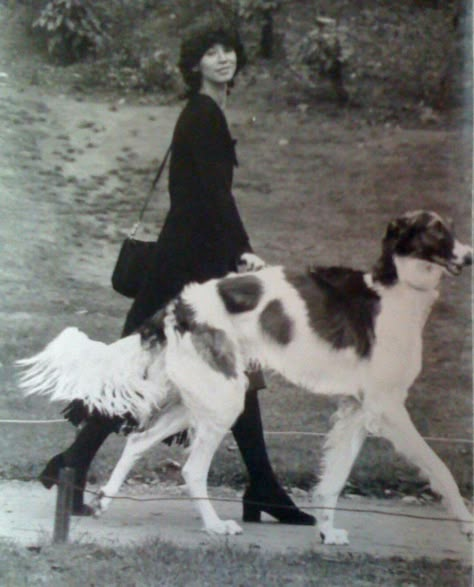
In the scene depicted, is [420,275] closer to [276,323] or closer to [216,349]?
[276,323]

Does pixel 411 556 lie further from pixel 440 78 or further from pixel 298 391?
pixel 440 78

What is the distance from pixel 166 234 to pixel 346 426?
113 cm

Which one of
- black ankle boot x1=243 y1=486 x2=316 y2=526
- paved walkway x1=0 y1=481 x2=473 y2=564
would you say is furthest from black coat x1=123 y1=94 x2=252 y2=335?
black ankle boot x1=243 y1=486 x2=316 y2=526

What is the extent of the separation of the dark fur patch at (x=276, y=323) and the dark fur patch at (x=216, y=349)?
17 centimetres

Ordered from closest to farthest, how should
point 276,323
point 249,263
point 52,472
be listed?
point 276,323 → point 249,263 → point 52,472

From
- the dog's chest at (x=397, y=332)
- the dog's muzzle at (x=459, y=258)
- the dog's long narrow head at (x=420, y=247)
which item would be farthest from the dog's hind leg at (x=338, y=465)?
the dog's muzzle at (x=459, y=258)

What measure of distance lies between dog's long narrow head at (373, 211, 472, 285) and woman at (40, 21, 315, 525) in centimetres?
58

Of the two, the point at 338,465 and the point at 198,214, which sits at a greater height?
the point at 198,214

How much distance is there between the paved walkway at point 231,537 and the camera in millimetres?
5348

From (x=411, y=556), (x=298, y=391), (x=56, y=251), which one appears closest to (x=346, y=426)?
(x=298, y=391)

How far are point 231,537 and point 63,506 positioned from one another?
716 millimetres

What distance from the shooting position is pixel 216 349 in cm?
531

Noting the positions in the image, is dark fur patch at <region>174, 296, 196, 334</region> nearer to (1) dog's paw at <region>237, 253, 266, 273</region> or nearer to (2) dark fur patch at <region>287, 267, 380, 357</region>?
(1) dog's paw at <region>237, 253, 266, 273</region>

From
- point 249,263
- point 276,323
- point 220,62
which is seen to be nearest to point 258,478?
point 276,323
